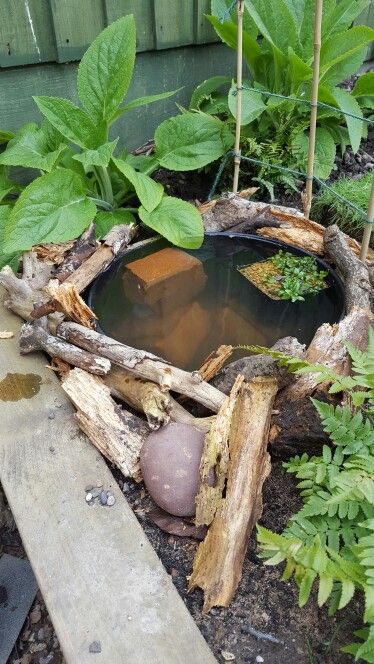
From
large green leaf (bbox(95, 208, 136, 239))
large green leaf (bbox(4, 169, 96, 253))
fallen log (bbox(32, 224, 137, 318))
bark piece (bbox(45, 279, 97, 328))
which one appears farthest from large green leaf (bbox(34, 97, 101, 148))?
bark piece (bbox(45, 279, 97, 328))

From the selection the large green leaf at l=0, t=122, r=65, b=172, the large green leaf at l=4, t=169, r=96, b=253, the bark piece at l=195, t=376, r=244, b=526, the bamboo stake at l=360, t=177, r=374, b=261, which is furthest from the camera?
the large green leaf at l=0, t=122, r=65, b=172

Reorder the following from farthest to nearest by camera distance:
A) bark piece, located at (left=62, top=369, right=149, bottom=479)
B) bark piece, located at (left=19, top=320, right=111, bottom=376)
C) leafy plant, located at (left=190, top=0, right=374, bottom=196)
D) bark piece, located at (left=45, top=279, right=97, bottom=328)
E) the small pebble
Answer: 1. leafy plant, located at (left=190, top=0, right=374, bottom=196)
2. bark piece, located at (left=45, top=279, right=97, bottom=328)
3. bark piece, located at (left=19, top=320, right=111, bottom=376)
4. bark piece, located at (left=62, top=369, right=149, bottom=479)
5. the small pebble

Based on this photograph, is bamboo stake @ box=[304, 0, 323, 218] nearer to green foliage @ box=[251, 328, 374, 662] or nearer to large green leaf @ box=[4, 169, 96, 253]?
large green leaf @ box=[4, 169, 96, 253]

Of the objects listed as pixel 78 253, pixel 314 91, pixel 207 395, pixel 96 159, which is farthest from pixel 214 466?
pixel 314 91

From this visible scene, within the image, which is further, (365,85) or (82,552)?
(365,85)

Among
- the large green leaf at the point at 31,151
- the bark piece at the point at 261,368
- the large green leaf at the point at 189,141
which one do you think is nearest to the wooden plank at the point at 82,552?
the bark piece at the point at 261,368

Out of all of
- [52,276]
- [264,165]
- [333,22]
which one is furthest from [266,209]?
[333,22]

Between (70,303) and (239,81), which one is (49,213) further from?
(239,81)
